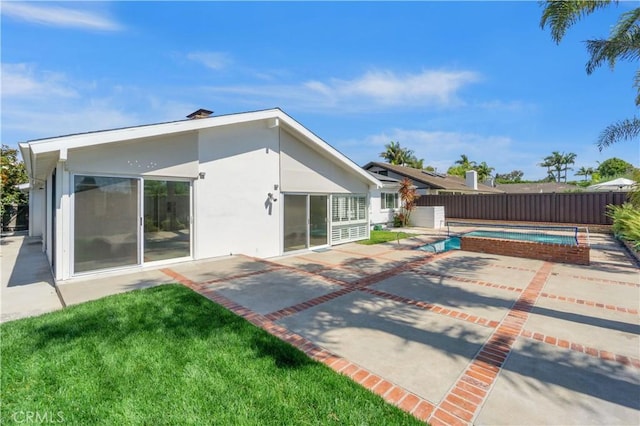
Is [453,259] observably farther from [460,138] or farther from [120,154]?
[460,138]

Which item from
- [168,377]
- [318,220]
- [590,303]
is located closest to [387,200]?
[318,220]

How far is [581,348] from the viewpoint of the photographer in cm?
438

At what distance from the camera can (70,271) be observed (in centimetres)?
765

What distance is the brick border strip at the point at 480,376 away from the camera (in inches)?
118

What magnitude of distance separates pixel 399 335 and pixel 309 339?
1.48 metres

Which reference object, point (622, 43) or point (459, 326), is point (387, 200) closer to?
point (622, 43)

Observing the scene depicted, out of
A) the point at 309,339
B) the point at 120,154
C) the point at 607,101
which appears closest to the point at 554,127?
the point at 607,101

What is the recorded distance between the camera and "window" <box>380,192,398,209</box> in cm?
2414

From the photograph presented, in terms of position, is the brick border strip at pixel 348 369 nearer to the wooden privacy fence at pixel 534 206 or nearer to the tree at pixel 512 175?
the wooden privacy fence at pixel 534 206

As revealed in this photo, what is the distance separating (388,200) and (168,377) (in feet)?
74.8

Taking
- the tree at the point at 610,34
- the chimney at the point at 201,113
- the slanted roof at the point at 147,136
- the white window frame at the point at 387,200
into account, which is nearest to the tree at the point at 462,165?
the white window frame at the point at 387,200

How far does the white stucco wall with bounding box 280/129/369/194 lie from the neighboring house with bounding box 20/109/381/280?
0.16 feet

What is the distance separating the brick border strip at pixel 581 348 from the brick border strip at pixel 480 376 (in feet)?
0.66

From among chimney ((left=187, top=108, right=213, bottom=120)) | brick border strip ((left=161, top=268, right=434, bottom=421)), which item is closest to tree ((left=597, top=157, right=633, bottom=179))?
chimney ((left=187, top=108, right=213, bottom=120))
